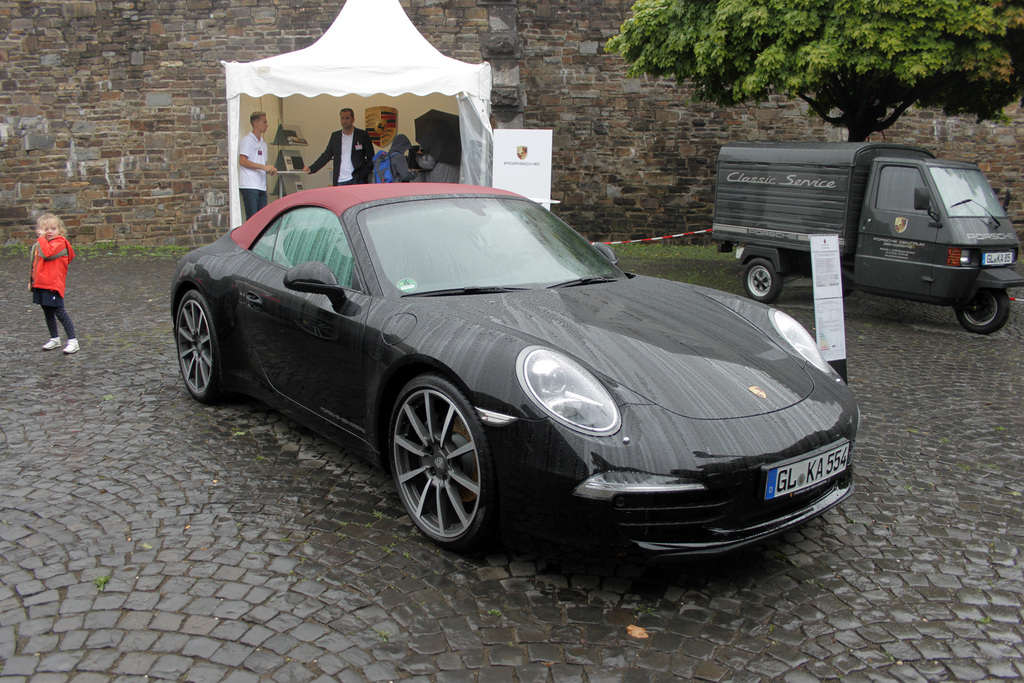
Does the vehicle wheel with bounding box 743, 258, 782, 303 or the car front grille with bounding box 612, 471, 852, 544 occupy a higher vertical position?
the car front grille with bounding box 612, 471, 852, 544

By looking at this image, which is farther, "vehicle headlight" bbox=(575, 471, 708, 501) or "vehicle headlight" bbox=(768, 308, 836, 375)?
"vehicle headlight" bbox=(768, 308, 836, 375)

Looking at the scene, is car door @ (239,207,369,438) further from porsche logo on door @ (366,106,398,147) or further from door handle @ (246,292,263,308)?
porsche logo on door @ (366,106,398,147)

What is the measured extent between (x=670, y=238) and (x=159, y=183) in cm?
1021

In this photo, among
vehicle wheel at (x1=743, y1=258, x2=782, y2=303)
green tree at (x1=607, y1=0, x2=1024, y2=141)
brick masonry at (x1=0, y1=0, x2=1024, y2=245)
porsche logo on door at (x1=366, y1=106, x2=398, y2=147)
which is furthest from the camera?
brick masonry at (x1=0, y1=0, x2=1024, y2=245)

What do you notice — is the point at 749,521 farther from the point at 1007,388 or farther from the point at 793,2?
the point at 793,2

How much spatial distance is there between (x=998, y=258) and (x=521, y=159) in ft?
20.0

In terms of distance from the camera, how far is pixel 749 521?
2.74 metres

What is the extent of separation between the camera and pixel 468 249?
381 centimetres

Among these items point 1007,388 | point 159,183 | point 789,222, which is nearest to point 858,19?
point 789,222

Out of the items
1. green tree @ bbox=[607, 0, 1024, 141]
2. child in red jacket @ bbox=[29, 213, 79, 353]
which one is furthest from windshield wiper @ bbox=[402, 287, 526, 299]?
green tree @ bbox=[607, 0, 1024, 141]

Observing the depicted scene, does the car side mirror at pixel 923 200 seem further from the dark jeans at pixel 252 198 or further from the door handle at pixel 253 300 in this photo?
Answer: the dark jeans at pixel 252 198

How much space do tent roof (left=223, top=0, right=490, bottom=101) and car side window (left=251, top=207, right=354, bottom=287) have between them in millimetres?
6438

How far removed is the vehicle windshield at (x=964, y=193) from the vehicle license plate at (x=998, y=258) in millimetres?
461

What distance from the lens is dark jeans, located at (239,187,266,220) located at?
35.2 feet
